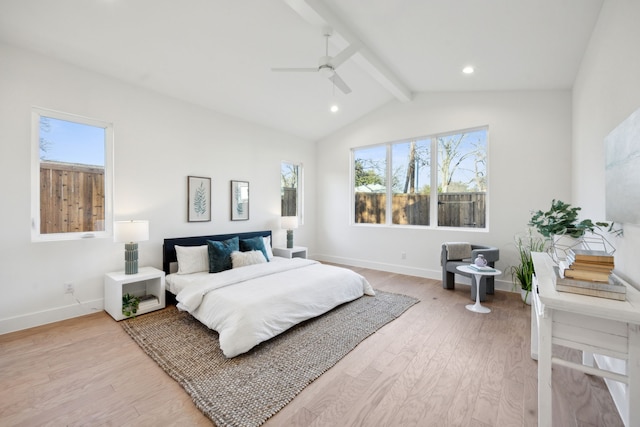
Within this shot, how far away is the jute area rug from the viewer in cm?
181

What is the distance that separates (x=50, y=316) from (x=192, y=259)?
1519 mm

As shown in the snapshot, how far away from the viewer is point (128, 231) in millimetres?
3182

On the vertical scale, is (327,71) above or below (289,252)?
above

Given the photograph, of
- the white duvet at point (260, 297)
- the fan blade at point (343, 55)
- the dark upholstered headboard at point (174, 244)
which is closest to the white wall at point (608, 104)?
the fan blade at point (343, 55)

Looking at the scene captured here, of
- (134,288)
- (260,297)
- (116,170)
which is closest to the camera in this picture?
(260,297)

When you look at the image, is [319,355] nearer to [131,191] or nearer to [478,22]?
[131,191]

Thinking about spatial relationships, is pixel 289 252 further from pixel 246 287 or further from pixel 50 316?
pixel 50 316

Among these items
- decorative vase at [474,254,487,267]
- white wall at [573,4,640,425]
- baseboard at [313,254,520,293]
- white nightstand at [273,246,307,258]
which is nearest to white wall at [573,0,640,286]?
white wall at [573,4,640,425]

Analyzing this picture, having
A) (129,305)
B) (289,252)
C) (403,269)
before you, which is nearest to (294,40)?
(289,252)

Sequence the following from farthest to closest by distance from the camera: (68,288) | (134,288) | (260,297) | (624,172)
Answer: (134,288) → (68,288) → (260,297) → (624,172)

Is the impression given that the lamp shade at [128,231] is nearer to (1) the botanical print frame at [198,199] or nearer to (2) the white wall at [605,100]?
(1) the botanical print frame at [198,199]

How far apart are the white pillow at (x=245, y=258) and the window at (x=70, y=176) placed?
1.58 metres

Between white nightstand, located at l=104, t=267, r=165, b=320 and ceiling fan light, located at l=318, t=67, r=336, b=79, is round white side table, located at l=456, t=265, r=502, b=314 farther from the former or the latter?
white nightstand, located at l=104, t=267, r=165, b=320

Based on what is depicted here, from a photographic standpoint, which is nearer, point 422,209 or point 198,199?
point 198,199
